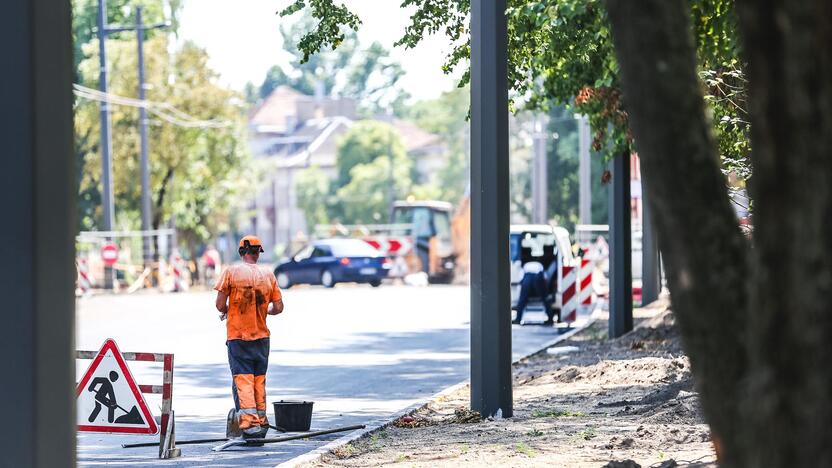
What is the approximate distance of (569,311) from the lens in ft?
88.2

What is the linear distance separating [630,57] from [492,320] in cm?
744

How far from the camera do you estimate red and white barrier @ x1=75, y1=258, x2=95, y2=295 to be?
1690 inches

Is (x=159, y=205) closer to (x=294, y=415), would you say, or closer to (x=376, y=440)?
(x=294, y=415)

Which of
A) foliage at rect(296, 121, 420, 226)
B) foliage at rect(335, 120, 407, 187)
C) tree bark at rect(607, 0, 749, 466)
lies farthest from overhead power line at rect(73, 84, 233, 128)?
tree bark at rect(607, 0, 749, 466)

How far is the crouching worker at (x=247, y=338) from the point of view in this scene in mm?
11516

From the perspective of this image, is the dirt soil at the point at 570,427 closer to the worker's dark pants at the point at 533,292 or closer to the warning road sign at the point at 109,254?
the worker's dark pants at the point at 533,292

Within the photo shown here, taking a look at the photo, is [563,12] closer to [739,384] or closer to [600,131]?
[600,131]

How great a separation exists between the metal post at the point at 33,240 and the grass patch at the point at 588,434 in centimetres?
545

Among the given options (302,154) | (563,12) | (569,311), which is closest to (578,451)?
(563,12)

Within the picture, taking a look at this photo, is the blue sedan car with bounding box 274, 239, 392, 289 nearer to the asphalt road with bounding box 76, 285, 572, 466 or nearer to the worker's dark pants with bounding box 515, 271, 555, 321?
the asphalt road with bounding box 76, 285, 572, 466

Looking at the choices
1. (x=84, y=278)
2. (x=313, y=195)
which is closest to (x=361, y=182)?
(x=313, y=195)

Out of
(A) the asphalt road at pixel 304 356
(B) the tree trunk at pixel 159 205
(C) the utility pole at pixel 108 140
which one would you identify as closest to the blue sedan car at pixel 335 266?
(C) the utility pole at pixel 108 140

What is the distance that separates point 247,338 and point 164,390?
39.1 inches

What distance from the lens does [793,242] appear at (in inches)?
169
